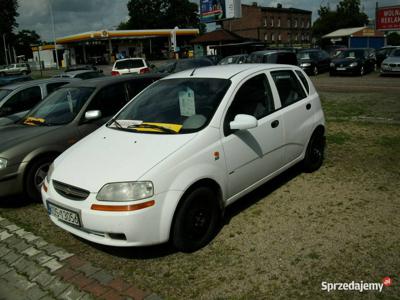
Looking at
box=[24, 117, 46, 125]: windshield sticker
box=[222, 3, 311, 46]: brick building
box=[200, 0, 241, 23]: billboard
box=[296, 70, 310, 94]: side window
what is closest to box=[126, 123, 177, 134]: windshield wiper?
box=[24, 117, 46, 125]: windshield sticker

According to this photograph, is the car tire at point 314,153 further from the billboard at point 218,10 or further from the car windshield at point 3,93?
the billboard at point 218,10

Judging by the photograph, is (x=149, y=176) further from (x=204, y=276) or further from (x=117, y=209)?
(x=204, y=276)

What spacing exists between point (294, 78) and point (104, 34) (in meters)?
54.1

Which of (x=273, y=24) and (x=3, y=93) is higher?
(x=273, y=24)

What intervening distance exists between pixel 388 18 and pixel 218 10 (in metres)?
20.7

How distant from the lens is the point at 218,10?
164 ft

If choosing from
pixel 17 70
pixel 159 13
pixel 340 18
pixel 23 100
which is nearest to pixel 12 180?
pixel 23 100

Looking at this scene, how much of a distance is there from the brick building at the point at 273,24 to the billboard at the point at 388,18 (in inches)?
834

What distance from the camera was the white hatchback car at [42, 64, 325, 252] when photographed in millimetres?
3395

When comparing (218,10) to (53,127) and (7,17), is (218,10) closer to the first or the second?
(53,127)

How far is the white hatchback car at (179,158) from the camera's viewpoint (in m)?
3.39

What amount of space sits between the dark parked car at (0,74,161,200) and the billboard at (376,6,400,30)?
4765cm

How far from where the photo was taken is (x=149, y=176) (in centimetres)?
337

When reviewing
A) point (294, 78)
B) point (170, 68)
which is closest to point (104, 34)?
point (170, 68)
